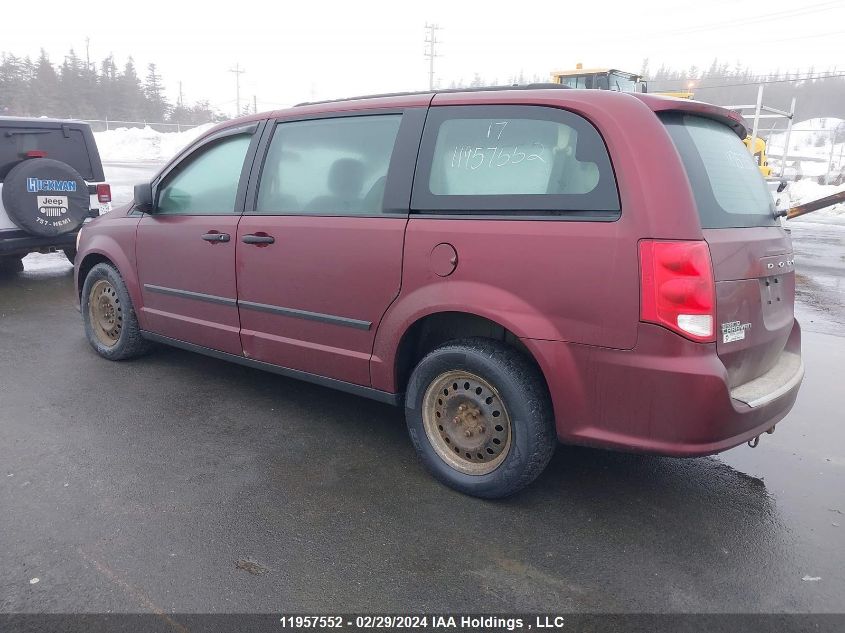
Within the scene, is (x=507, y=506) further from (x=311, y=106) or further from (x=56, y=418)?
(x=56, y=418)

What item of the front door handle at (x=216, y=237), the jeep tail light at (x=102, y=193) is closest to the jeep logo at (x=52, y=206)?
the jeep tail light at (x=102, y=193)

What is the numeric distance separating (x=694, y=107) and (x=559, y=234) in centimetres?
90

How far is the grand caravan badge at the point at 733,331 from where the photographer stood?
2449 millimetres

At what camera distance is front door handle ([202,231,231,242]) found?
12.3ft

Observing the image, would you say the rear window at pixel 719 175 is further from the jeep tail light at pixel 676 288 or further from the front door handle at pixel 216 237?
the front door handle at pixel 216 237

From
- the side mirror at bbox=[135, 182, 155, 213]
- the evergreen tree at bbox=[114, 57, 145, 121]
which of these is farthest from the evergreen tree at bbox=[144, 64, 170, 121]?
the side mirror at bbox=[135, 182, 155, 213]

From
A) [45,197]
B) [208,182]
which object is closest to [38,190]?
[45,197]

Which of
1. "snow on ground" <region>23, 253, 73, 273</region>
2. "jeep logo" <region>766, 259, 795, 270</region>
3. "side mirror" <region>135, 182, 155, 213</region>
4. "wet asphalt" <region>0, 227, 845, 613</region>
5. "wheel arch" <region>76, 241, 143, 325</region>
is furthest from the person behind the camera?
Answer: "snow on ground" <region>23, 253, 73, 273</region>

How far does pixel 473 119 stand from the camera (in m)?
2.91

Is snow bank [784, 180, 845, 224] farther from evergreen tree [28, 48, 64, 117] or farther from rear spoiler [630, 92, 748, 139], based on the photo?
evergreen tree [28, 48, 64, 117]

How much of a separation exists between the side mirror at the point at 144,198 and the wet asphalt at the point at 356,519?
51.0 inches

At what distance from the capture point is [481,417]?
2.92 m

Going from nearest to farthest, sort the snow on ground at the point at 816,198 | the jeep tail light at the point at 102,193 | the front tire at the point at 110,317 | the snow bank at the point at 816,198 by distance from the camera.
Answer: the front tire at the point at 110,317, the jeep tail light at the point at 102,193, the snow on ground at the point at 816,198, the snow bank at the point at 816,198

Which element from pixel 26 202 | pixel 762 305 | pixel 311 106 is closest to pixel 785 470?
pixel 762 305
